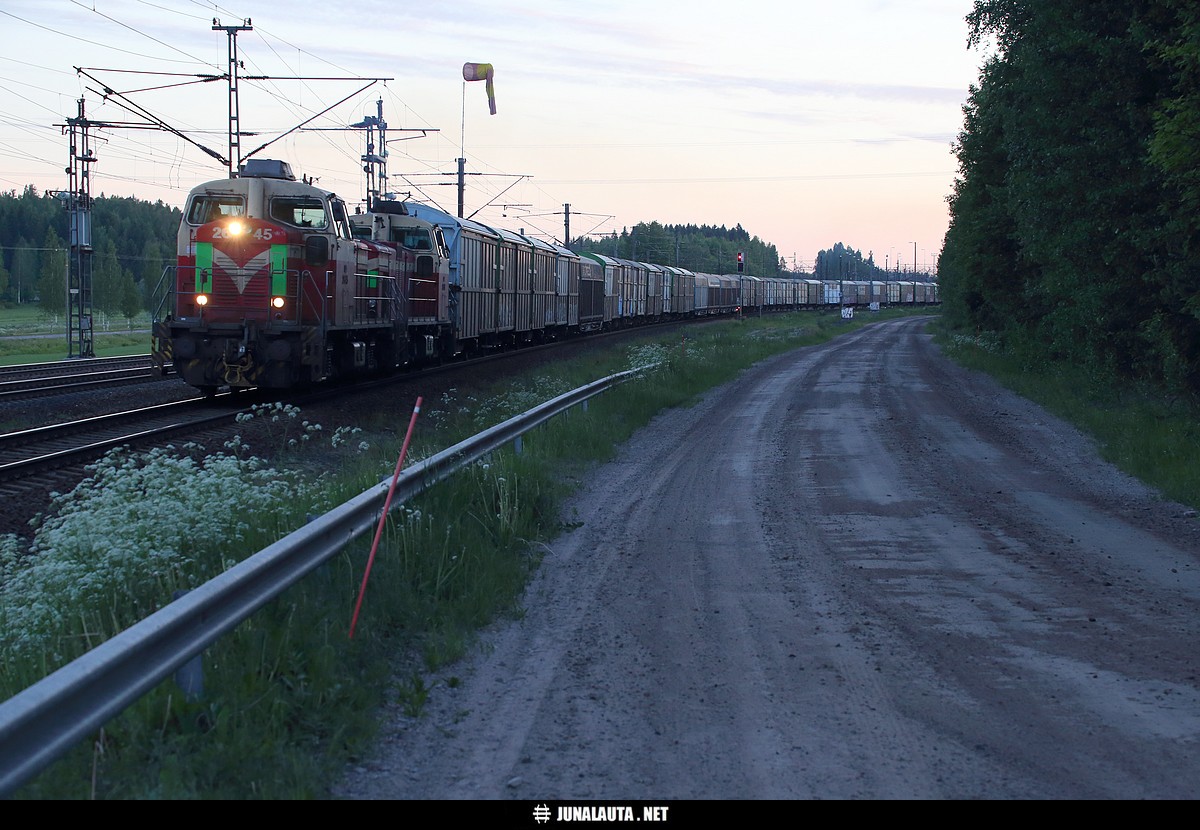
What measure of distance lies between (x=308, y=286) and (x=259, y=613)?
1305 centimetres

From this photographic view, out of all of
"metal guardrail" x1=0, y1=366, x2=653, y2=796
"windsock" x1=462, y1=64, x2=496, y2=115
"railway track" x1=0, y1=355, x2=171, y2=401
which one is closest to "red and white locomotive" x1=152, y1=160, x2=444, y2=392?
"railway track" x1=0, y1=355, x2=171, y2=401

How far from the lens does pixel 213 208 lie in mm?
18078

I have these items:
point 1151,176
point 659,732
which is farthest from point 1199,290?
point 659,732

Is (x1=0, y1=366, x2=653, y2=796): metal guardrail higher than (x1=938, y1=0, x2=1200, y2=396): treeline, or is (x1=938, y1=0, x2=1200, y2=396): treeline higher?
(x1=938, y1=0, x2=1200, y2=396): treeline

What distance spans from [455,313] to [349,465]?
630 inches

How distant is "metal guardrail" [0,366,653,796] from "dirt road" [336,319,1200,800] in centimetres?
90

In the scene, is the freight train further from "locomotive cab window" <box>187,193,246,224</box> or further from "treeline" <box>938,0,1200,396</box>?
"treeline" <box>938,0,1200,396</box>

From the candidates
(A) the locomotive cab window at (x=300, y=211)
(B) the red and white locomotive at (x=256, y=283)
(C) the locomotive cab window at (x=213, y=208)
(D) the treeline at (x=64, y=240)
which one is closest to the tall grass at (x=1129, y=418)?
(B) the red and white locomotive at (x=256, y=283)

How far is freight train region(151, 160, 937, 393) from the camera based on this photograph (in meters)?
17.4

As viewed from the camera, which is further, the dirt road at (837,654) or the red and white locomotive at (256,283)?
the red and white locomotive at (256,283)

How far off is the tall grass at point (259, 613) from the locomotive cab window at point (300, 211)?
833 cm

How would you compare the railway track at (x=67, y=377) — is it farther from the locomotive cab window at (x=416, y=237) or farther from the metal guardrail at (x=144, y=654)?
the metal guardrail at (x=144, y=654)

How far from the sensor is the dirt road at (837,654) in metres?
4.33

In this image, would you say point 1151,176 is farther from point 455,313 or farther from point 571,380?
point 455,313
